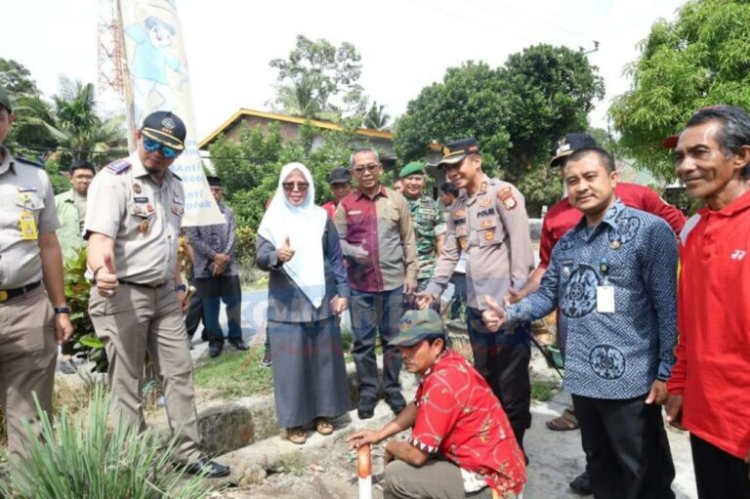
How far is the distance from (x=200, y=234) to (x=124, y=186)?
2.73 meters

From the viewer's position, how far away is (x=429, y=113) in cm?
1978

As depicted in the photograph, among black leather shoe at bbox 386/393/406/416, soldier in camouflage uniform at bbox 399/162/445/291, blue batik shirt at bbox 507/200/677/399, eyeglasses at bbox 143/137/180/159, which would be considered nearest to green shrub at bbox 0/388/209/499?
eyeglasses at bbox 143/137/180/159

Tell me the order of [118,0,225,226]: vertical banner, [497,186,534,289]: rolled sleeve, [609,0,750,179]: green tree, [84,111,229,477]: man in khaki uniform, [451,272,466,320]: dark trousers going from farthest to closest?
[609,0,750,179]: green tree < [451,272,466,320]: dark trousers < [118,0,225,226]: vertical banner < [497,186,534,289]: rolled sleeve < [84,111,229,477]: man in khaki uniform

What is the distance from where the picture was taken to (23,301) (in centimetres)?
249

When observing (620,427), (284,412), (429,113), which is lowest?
(284,412)

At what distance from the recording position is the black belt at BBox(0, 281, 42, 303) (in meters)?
2.41

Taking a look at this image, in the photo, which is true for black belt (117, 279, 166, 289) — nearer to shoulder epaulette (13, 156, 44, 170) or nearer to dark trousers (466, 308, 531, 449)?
shoulder epaulette (13, 156, 44, 170)

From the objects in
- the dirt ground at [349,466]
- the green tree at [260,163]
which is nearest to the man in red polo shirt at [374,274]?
the dirt ground at [349,466]

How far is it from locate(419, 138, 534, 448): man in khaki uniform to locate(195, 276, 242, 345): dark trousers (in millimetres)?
2984

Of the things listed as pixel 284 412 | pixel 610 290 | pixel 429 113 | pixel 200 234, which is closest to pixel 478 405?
pixel 610 290

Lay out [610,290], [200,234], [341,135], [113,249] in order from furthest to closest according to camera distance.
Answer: [341,135] < [200,234] < [113,249] < [610,290]

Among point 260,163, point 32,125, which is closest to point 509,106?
point 260,163

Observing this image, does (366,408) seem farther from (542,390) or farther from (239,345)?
(239,345)

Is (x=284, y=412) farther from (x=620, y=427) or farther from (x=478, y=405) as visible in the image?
(x=620, y=427)
